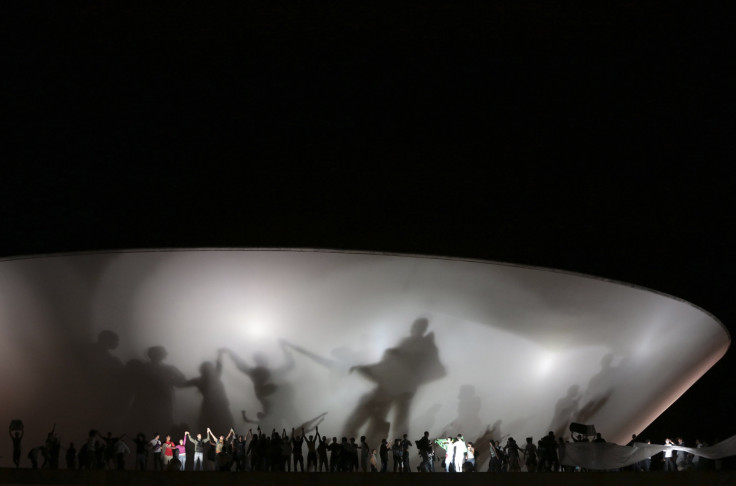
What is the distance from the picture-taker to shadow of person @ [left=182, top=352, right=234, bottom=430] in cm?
1653

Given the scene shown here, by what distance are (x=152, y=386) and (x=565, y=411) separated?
340 inches

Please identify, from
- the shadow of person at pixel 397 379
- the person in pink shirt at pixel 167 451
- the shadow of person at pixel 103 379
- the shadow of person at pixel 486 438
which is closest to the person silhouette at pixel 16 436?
the shadow of person at pixel 103 379

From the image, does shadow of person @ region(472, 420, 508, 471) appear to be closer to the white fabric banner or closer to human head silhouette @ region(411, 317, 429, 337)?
the white fabric banner

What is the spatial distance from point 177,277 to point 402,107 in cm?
1684

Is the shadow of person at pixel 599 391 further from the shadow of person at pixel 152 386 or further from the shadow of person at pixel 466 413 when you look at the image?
the shadow of person at pixel 152 386

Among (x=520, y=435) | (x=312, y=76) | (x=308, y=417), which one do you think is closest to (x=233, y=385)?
(x=308, y=417)

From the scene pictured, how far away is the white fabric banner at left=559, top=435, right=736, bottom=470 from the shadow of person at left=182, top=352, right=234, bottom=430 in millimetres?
6400

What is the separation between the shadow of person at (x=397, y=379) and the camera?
16.8m

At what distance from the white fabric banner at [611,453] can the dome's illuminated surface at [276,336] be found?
1991mm

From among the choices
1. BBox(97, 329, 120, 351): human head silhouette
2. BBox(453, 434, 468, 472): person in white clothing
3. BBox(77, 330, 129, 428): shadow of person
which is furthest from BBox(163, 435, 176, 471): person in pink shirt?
BBox(453, 434, 468, 472): person in white clothing

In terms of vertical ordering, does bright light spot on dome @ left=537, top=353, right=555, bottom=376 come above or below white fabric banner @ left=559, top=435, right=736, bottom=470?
above

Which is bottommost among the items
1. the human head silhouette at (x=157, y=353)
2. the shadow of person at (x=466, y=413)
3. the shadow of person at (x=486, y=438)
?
the shadow of person at (x=486, y=438)

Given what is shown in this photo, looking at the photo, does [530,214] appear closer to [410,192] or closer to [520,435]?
[410,192]

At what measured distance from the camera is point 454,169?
3195cm
